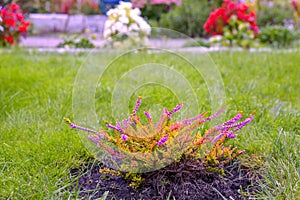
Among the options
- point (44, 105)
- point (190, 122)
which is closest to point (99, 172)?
point (190, 122)

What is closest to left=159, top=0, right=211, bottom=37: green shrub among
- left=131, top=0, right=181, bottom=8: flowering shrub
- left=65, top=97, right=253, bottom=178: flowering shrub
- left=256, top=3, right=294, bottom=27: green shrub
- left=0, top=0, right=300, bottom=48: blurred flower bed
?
left=0, top=0, right=300, bottom=48: blurred flower bed

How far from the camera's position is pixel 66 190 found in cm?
193

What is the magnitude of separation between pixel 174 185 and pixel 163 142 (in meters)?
0.23

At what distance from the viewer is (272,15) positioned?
932 cm

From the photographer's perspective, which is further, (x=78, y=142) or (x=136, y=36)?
(x=136, y=36)

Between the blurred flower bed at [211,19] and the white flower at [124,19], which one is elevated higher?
the white flower at [124,19]

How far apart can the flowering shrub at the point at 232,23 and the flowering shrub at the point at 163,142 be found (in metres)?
4.68

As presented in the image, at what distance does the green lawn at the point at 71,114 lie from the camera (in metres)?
1.93

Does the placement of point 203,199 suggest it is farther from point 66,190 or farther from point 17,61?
point 17,61

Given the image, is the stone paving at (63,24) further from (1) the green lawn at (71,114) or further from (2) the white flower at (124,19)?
(1) the green lawn at (71,114)

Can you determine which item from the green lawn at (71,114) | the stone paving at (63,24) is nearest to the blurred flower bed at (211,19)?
the stone paving at (63,24)

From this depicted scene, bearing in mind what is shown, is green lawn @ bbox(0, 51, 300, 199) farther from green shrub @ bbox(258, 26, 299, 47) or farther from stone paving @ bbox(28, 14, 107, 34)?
stone paving @ bbox(28, 14, 107, 34)

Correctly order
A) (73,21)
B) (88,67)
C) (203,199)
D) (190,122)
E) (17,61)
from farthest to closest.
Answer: (73,21)
(17,61)
(88,67)
(190,122)
(203,199)

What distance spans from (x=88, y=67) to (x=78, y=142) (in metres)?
0.55
